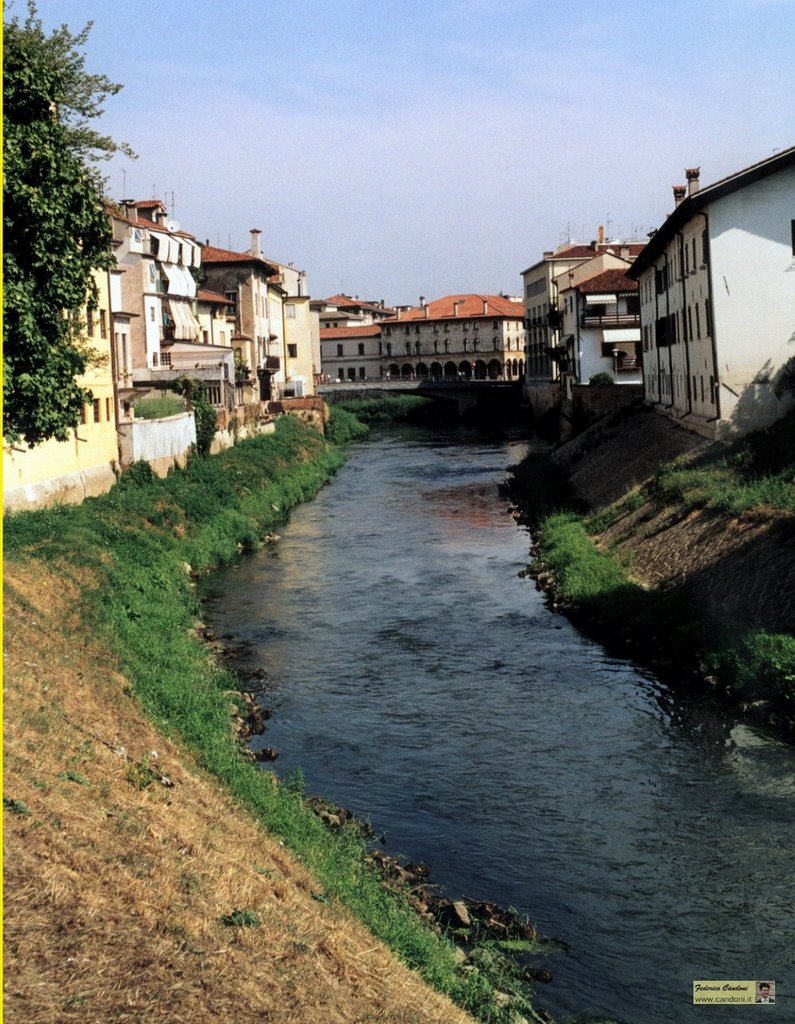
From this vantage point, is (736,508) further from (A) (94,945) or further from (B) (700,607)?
(A) (94,945)

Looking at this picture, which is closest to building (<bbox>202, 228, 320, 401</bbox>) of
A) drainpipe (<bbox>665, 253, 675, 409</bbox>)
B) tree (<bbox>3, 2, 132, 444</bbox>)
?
drainpipe (<bbox>665, 253, 675, 409</bbox>)

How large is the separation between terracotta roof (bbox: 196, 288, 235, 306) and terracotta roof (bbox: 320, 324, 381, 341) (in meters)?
68.8

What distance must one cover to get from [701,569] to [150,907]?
16833 mm

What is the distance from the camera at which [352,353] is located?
141750mm

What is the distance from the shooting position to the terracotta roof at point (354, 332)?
141250 millimetres

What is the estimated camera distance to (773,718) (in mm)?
17766

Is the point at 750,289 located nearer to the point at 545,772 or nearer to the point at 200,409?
the point at 545,772

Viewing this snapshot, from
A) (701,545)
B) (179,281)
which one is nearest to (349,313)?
(179,281)

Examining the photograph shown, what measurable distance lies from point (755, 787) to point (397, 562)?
1874 centimetres

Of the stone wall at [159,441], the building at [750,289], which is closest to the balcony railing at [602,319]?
the stone wall at [159,441]

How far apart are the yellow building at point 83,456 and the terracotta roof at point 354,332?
104 meters

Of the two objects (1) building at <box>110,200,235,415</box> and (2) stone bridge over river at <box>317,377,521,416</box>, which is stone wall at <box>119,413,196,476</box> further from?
(2) stone bridge over river at <box>317,377,521,416</box>

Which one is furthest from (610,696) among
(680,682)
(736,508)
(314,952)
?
(314,952)

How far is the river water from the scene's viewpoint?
11938 mm
